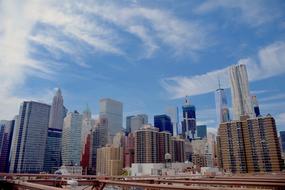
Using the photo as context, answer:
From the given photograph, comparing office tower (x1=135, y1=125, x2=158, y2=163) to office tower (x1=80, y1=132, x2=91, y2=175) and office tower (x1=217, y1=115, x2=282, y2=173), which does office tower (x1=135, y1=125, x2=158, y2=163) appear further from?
office tower (x1=80, y1=132, x2=91, y2=175)

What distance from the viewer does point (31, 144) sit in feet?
541

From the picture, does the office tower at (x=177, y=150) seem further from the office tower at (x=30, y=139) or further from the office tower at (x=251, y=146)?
the office tower at (x=30, y=139)

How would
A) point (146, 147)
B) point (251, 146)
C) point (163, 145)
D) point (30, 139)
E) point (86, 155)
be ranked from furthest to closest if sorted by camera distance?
1. point (86, 155)
2. point (30, 139)
3. point (163, 145)
4. point (146, 147)
5. point (251, 146)

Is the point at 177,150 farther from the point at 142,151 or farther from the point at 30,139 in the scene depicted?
the point at 30,139

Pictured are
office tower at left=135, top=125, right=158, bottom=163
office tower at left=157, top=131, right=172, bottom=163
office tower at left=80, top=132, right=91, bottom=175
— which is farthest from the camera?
office tower at left=80, top=132, right=91, bottom=175

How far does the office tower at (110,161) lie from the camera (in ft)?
467

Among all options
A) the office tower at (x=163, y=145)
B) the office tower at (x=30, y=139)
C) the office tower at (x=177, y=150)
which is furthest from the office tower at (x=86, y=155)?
the office tower at (x=163, y=145)

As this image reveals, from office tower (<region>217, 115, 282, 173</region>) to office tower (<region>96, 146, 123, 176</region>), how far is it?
62003 mm

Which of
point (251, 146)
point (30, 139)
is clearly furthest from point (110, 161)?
point (251, 146)

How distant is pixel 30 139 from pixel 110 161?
59424 mm

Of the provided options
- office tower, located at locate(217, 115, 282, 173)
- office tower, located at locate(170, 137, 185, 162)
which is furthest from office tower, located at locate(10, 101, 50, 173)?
office tower, located at locate(217, 115, 282, 173)

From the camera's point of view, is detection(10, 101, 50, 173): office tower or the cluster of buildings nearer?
the cluster of buildings

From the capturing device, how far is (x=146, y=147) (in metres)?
125

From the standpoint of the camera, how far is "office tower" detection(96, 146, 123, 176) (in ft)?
467
